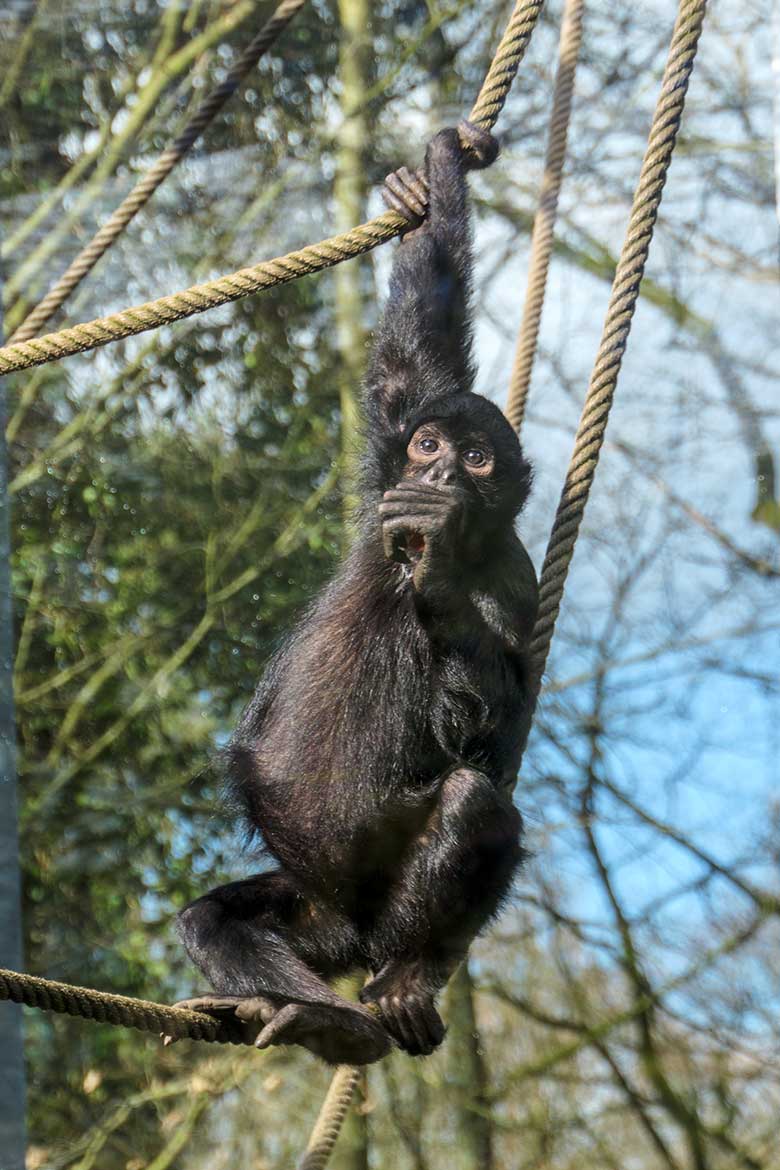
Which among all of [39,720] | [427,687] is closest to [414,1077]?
[39,720]

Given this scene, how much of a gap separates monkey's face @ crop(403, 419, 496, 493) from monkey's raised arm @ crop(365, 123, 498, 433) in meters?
0.23

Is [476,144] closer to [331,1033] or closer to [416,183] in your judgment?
[416,183]

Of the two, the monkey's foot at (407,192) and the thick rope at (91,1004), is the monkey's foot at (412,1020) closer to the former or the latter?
the thick rope at (91,1004)

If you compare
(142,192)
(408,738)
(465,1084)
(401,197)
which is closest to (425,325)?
(401,197)

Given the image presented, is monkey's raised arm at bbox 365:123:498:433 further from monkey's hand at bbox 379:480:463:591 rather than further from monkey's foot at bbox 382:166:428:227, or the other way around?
monkey's hand at bbox 379:480:463:591

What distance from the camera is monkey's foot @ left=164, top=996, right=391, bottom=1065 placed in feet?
10.7

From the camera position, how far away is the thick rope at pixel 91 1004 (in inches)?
111

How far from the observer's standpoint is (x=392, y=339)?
4371 millimetres

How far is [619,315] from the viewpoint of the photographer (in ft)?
12.1

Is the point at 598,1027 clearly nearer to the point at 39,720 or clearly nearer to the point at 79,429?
the point at 39,720

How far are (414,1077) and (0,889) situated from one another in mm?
5054

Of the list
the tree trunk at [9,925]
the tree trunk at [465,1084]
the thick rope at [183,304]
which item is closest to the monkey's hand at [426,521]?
the thick rope at [183,304]

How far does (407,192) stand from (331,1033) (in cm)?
254

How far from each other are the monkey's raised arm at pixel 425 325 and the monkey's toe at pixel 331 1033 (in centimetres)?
Result: 192
